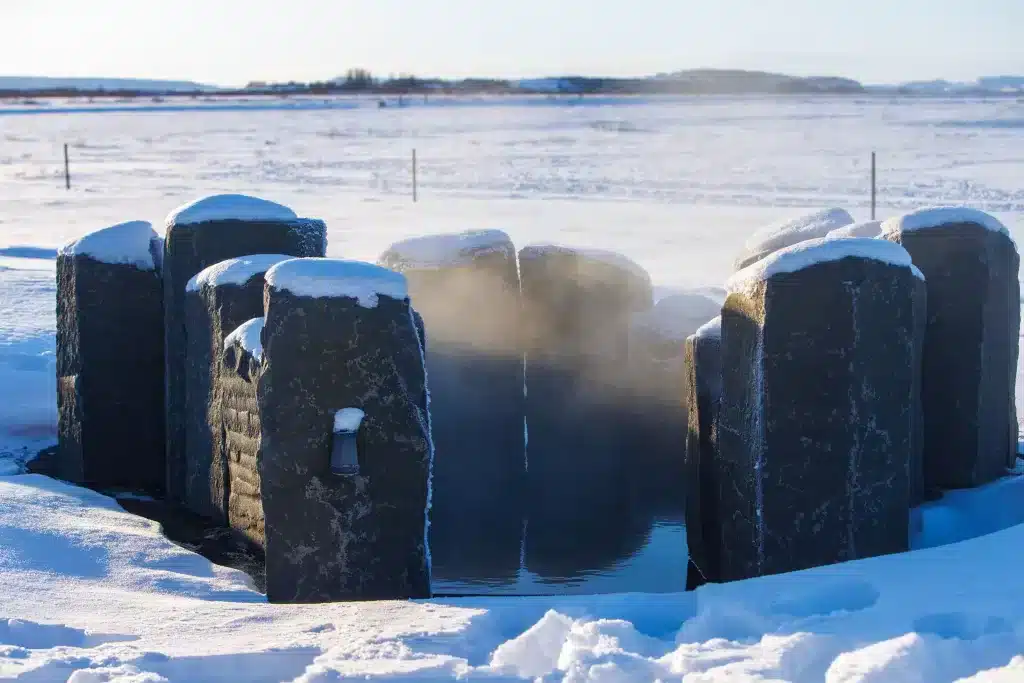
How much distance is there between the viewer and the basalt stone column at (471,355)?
6414mm

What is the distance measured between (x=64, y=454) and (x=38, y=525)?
1.64 metres

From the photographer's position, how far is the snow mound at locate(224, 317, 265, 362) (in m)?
4.81

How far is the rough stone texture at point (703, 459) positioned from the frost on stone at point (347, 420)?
1.46 meters

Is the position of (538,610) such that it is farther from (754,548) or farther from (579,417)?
(579,417)

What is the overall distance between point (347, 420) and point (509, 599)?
89 cm

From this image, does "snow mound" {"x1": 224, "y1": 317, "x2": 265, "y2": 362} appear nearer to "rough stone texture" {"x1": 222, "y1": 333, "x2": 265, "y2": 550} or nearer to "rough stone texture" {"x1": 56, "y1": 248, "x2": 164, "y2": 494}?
"rough stone texture" {"x1": 222, "y1": 333, "x2": 265, "y2": 550}

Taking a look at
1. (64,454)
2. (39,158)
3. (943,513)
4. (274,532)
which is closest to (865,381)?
(943,513)

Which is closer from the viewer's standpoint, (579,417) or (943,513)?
(943,513)

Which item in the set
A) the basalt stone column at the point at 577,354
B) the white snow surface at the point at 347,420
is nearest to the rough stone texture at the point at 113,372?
the basalt stone column at the point at 577,354

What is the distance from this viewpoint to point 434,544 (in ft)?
18.7

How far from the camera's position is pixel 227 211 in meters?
6.09

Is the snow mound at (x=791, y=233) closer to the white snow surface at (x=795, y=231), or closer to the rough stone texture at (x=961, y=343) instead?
the white snow surface at (x=795, y=231)

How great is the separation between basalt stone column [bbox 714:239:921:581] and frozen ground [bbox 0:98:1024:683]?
17.7 inches

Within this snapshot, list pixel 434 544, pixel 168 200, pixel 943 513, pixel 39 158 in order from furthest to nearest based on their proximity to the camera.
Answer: pixel 39 158 → pixel 168 200 → pixel 434 544 → pixel 943 513
